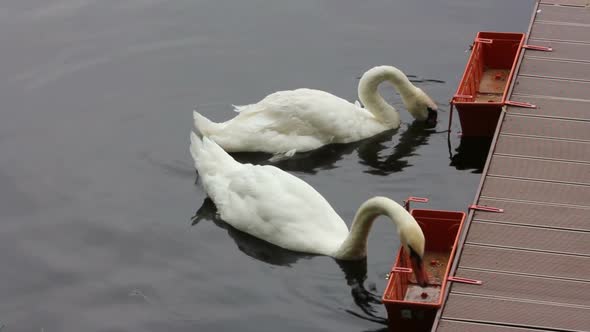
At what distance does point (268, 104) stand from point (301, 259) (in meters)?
2.74

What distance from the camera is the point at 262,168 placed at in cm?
1377

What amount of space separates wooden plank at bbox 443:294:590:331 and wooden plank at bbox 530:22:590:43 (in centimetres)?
580

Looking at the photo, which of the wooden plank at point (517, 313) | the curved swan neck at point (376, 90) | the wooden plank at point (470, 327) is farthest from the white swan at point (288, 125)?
the wooden plank at point (470, 327)

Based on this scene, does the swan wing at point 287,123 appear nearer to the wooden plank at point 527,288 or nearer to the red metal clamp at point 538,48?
the red metal clamp at point 538,48

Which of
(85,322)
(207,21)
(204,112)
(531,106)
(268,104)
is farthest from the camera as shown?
(207,21)

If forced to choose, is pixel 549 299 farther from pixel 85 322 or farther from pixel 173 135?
pixel 173 135

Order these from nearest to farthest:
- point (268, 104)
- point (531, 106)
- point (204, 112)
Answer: point (531, 106) < point (268, 104) < point (204, 112)

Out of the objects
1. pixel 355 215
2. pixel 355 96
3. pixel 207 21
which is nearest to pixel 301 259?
pixel 355 215

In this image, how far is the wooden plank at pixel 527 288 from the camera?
10.8 meters

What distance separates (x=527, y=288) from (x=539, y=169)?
2158 millimetres

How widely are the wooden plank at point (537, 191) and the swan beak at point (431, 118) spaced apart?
3408mm

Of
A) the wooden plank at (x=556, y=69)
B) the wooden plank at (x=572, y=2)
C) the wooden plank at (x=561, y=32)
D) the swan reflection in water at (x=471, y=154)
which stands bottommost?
the swan reflection in water at (x=471, y=154)

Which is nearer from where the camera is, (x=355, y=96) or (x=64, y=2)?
(x=355, y=96)

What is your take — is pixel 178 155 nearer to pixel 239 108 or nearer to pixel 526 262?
pixel 239 108
